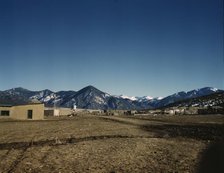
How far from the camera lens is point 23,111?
81.8m

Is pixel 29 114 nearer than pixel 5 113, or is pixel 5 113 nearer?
pixel 5 113

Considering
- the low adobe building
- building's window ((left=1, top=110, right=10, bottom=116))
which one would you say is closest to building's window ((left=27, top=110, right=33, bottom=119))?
the low adobe building

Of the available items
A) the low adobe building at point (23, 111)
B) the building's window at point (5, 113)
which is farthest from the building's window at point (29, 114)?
the building's window at point (5, 113)

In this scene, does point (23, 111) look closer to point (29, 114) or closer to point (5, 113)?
point (29, 114)

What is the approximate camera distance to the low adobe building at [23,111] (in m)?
79.0

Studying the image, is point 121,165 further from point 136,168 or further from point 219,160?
point 219,160

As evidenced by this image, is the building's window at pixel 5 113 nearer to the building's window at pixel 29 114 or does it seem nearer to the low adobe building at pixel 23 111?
the low adobe building at pixel 23 111

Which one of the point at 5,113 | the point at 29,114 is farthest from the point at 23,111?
the point at 5,113

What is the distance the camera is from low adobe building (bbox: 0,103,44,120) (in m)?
79.0

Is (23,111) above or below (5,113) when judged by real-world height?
above

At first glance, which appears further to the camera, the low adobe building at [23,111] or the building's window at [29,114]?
the building's window at [29,114]

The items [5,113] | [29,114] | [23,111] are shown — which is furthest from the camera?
[29,114]

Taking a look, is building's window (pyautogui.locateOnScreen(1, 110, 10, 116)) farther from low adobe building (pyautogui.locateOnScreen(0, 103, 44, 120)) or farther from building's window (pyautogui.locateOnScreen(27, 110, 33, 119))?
building's window (pyautogui.locateOnScreen(27, 110, 33, 119))

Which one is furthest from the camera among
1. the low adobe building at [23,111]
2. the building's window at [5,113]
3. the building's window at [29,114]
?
the building's window at [29,114]
